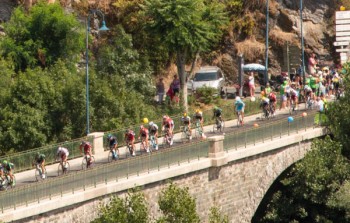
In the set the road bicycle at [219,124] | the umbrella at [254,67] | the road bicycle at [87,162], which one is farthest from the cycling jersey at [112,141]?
the umbrella at [254,67]

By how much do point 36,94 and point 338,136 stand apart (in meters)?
14.0

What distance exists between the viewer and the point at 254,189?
53.3 metres

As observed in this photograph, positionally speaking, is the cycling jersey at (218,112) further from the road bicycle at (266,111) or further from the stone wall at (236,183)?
the road bicycle at (266,111)

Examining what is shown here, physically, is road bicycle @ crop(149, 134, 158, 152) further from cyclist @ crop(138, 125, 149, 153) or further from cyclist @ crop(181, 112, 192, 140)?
cyclist @ crop(181, 112, 192, 140)

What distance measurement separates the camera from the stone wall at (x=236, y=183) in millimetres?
48766

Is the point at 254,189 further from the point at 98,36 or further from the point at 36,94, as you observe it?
the point at 98,36

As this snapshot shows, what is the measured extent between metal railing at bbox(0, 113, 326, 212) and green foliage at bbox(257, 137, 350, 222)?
183cm

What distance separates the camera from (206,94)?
68.9 meters

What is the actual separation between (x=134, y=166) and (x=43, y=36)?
20.8 m

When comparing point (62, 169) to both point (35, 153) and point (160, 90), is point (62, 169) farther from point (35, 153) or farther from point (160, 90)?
point (160, 90)

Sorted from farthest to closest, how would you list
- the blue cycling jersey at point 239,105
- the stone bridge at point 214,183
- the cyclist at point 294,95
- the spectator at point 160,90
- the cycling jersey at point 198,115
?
the spectator at point 160,90, the cyclist at point 294,95, the blue cycling jersey at point 239,105, the cycling jersey at point 198,115, the stone bridge at point 214,183

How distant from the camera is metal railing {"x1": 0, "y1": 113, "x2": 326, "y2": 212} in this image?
42.0 m

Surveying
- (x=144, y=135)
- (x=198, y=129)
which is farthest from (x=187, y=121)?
(x=144, y=135)

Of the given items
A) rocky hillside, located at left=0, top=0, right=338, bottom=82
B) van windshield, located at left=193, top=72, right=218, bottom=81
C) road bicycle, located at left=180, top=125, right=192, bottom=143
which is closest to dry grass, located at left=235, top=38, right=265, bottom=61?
rocky hillside, located at left=0, top=0, right=338, bottom=82
